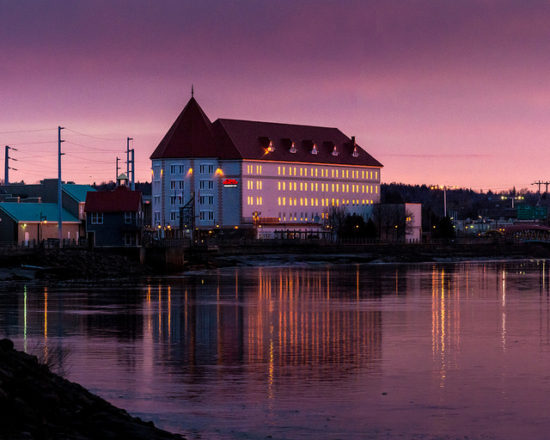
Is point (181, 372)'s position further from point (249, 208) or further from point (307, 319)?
point (249, 208)

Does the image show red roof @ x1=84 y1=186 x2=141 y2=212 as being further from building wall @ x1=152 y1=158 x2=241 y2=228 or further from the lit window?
building wall @ x1=152 y1=158 x2=241 y2=228

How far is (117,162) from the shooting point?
127 metres

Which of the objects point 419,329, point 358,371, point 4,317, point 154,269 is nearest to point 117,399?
point 358,371

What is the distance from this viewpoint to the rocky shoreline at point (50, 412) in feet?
50.0

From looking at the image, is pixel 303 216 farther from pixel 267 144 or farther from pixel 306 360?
pixel 306 360

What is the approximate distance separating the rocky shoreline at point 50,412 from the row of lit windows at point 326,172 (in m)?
158

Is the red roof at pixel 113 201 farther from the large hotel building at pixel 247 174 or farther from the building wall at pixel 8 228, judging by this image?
the large hotel building at pixel 247 174

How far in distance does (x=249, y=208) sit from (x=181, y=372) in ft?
468

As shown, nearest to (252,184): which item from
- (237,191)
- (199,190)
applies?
(237,191)

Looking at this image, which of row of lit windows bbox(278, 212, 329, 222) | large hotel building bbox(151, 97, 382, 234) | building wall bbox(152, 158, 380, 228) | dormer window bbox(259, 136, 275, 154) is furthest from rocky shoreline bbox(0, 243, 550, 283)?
dormer window bbox(259, 136, 275, 154)

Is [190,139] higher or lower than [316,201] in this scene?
higher

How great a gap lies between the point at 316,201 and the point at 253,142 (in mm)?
15770

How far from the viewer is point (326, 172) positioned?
184625 mm

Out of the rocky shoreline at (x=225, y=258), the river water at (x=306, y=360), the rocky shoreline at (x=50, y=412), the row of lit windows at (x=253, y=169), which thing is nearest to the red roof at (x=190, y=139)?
the row of lit windows at (x=253, y=169)
